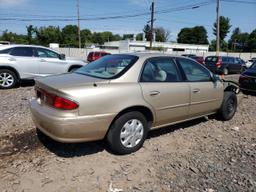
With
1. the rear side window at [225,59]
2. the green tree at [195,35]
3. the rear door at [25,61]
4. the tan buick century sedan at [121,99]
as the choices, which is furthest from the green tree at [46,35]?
the tan buick century sedan at [121,99]

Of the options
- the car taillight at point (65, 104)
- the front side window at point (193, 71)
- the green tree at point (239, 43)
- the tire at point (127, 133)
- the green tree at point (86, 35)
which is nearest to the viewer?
the car taillight at point (65, 104)

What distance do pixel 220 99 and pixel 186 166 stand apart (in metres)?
2.33

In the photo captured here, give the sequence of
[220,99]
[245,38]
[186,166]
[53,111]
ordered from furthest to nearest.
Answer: [245,38] → [220,99] → [186,166] → [53,111]

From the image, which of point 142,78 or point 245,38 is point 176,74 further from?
point 245,38

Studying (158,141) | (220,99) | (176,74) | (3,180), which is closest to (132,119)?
(158,141)

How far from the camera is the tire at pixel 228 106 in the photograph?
5.68 m

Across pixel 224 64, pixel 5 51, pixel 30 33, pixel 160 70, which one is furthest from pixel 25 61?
pixel 30 33

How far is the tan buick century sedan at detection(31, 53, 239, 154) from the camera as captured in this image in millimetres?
3387

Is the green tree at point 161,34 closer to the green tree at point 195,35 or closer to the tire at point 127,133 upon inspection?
the green tree at point 195,35

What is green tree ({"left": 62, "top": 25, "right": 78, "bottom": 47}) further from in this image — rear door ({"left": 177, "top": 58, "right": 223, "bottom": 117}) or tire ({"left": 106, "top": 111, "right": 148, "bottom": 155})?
tire ({"left": 106, "top": 111, "right": 148, "bottom": 155})

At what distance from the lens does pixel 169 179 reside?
3.34m

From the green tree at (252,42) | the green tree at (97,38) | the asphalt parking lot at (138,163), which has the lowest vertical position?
the asphalt parking lot at (138,163)

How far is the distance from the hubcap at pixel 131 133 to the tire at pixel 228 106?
99.3 inches

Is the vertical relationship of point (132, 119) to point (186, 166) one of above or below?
above
